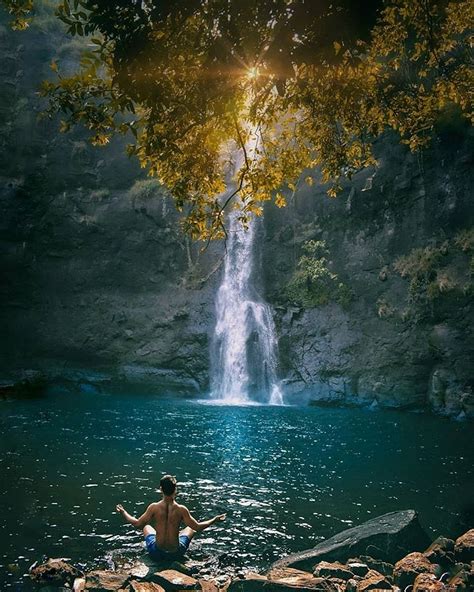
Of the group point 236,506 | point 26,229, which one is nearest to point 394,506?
point 236,506

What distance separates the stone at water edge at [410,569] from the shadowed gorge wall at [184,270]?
56.9ft

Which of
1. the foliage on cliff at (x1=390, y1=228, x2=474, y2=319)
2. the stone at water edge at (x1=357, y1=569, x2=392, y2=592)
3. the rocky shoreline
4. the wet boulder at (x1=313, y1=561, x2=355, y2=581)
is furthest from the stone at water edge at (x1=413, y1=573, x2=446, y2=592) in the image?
the foliage on cliff at (x1=390, y1=228, x2=474, y2=319)

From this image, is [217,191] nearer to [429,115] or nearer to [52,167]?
[429,115]

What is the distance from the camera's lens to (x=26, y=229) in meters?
34.0

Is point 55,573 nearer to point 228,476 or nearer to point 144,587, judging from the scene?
point 144,587

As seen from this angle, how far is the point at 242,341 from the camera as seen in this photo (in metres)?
Answer: 31.2

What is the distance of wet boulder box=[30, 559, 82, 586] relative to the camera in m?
7.71

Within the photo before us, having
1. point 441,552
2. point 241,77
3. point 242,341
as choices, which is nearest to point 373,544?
point 441,552

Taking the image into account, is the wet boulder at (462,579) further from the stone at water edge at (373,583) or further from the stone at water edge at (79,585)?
the stone at water edge at (79,585)

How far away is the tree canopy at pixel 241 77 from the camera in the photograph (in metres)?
5.14

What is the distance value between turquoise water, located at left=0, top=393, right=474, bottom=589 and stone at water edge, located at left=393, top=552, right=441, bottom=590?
2.06 meters

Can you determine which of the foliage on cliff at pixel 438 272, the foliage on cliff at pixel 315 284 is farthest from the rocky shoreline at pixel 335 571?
the foliage on cliff at pixel 315 284

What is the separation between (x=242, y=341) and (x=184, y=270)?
688cm

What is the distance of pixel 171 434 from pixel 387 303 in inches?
621
